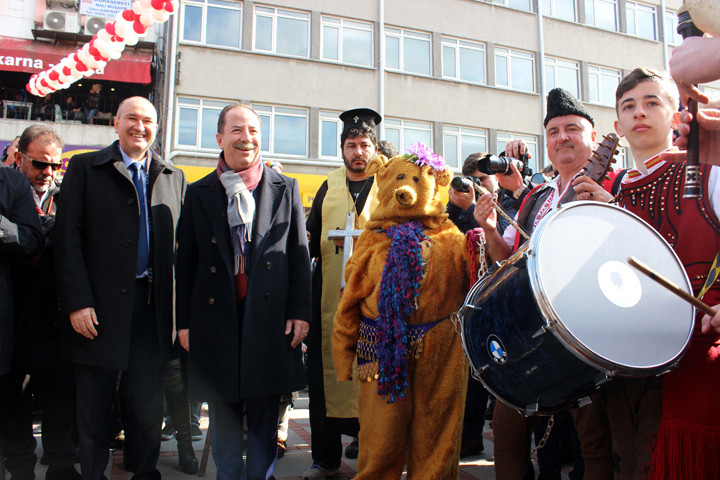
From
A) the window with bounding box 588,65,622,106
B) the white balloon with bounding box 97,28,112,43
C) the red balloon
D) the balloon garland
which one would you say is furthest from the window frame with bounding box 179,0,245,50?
the window with bounding box 588,65,622,106

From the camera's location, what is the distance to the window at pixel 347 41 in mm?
16750

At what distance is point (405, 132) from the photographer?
56.7 feet

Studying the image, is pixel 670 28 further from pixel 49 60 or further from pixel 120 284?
pixel 120 284

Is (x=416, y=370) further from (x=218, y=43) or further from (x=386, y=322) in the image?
(x=218, y=43)

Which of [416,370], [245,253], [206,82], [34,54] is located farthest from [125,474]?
[34,54]

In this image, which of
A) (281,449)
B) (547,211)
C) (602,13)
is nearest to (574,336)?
(547,211)

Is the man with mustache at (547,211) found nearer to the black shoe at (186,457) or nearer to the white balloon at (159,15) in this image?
the black shoe at (186,457)

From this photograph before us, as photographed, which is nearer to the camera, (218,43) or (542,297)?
(542,297)

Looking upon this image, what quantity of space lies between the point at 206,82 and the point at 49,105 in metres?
5.43

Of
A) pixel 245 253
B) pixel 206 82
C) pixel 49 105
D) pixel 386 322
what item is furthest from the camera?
pixel 49 105

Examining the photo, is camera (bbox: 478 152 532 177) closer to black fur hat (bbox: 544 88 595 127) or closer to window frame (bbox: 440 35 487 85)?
black fur hat (bbox: 544 88 595 127)

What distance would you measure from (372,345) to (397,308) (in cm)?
27

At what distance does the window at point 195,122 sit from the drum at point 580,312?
14.4 metres

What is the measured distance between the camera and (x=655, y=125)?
2400 mm
